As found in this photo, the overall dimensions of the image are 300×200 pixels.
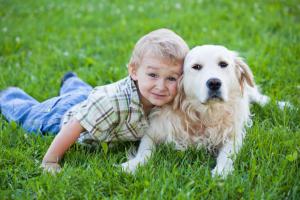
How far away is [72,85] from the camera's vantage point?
15.9ft

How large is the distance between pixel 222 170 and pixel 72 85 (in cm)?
233

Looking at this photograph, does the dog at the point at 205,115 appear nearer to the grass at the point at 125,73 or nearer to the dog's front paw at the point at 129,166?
the dog's front paw at the point at 129,166

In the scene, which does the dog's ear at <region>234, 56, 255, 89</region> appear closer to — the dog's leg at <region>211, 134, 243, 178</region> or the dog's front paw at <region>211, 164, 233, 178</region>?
the dog's leg at <region>211, 134, 243, 178</region>

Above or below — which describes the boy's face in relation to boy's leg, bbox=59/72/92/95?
above

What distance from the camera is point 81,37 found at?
684cm

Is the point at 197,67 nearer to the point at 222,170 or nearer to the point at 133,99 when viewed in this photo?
the point at 133,99

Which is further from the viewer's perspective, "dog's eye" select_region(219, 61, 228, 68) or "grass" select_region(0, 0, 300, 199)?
"dog's eye" select_region(219, 61, 228, 68)

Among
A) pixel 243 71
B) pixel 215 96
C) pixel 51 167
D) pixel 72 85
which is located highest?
pixel 243 71

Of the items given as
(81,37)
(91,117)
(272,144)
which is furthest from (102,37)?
(272,144)

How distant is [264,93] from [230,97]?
1345mm

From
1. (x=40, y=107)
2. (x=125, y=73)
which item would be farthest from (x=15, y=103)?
(x=125, y=73)

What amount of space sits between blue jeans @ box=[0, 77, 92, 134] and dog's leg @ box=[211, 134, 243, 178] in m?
1.54

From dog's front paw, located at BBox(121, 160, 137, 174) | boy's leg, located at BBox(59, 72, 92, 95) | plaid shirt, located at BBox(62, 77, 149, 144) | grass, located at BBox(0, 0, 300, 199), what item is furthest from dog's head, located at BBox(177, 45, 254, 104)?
boy's leg, located at BBox(59, 72, 92, 95)

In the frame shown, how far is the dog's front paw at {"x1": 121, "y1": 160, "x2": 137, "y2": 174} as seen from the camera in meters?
3.16
